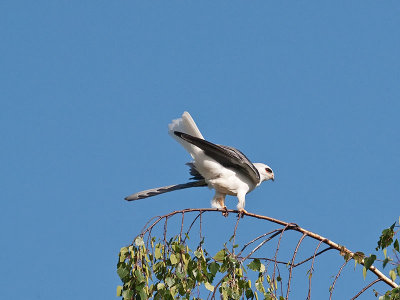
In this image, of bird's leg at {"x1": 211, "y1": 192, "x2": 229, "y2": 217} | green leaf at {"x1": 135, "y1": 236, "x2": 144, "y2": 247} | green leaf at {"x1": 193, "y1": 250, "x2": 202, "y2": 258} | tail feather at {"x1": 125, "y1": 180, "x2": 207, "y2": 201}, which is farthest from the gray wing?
green leaf at {"x1": 193, "y1": 250, "x2": 202, "y2": 258}

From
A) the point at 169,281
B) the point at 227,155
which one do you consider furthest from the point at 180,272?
the point at 227,155

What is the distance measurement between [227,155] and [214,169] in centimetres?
33

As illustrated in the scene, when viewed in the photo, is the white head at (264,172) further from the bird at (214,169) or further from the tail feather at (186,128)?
the tail feather at (186,128)

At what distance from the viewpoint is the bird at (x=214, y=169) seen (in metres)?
7.90


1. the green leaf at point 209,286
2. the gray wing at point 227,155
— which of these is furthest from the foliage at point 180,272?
the gray wing at point 227,155

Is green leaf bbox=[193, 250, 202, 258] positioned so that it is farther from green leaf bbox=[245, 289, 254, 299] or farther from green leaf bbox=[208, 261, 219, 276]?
green leaf bbox=[245, 289, 254, 299]

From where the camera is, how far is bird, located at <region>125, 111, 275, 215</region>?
7902 mm

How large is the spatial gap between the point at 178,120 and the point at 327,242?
9.86ft

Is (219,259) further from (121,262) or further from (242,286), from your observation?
(121,262)

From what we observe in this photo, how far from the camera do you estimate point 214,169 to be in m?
8.21

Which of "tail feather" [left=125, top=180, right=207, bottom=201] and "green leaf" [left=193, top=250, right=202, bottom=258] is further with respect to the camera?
"tail feather" [left=125, top=180, right=207, bottom=201]

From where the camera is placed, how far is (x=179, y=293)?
4.93 m

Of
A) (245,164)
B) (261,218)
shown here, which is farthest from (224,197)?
(261,218)

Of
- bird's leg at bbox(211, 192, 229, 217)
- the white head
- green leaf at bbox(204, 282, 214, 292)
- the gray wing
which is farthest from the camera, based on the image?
the white head
